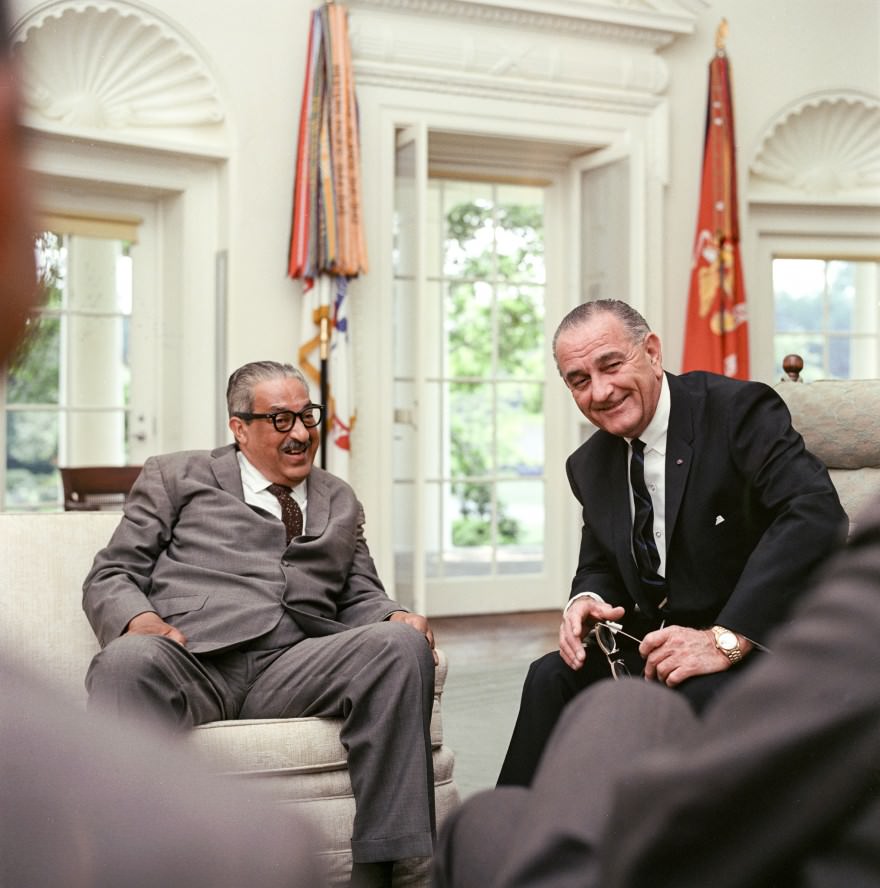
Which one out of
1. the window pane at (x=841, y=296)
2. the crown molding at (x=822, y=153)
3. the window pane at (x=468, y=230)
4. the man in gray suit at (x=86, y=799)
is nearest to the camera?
the man in gray suit at (x=86, y=799)

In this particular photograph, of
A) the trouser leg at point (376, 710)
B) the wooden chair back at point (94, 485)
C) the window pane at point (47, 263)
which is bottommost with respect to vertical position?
the trouser leg at point (376, 710)

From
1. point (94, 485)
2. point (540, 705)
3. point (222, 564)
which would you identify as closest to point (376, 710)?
point (540, 705)

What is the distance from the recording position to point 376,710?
7.57 feet

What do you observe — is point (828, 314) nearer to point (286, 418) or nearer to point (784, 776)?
point (286, 418)

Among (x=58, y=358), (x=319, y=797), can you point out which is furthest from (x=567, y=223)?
(x=319, y=797)

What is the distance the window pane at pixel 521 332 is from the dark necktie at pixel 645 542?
12.0ft

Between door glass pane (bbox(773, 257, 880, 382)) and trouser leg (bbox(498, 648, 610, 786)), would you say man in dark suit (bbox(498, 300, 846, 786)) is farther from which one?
door glass pane (bbox(773, 257, 880, 382))

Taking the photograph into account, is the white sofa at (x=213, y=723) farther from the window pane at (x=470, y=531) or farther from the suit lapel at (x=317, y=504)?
the window pane at (x=470, y=531)

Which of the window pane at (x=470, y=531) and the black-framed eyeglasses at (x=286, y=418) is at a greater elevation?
the black-framed eyeglasses at (x=286, y=418)

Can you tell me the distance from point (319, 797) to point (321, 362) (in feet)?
9.82

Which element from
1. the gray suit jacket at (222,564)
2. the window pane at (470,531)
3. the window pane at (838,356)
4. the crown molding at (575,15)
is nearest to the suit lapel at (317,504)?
the gray suit jacket at (222,564)

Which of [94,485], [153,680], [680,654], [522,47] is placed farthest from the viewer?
[522,47]

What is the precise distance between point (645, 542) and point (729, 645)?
1.08 ft

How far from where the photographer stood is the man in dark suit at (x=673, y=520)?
7.13 feet
